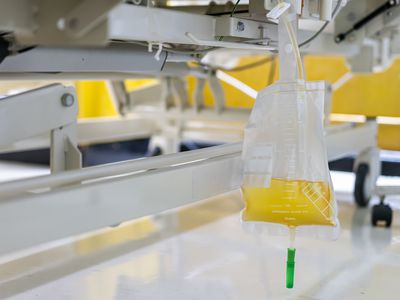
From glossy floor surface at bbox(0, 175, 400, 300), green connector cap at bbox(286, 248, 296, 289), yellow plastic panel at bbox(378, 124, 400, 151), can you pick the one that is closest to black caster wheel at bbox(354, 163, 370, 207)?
glossy floor surface at bbox(0, 175, 400, 300)

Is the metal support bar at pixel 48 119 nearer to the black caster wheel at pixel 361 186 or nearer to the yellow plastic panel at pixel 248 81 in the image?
the black caster wheel at pixel 361 186

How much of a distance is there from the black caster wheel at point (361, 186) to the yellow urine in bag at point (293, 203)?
120 centimetres

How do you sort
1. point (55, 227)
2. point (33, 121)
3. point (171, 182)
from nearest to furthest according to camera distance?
point (55, 227) → point (171, 182) → point (33, 121)

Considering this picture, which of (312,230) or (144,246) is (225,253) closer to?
(144,246)

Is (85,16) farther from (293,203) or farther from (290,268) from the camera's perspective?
(290,268)

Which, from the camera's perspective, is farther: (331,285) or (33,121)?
(331,285)

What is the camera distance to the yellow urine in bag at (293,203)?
1.53 metres

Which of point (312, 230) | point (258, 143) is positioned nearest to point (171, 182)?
point (258, 143)

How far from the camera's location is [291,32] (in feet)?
4.98

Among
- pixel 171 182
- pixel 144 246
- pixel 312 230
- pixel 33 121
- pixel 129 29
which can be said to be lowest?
pixel 144 246

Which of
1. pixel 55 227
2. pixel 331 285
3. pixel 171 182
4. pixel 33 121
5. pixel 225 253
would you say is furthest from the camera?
pixel 225 253

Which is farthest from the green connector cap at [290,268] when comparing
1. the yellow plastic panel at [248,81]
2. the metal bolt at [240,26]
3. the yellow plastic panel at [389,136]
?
the yellow plastic panel at [248,81]

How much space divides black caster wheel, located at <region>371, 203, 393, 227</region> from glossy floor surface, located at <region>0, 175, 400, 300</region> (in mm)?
39

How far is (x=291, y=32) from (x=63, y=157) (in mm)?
700
